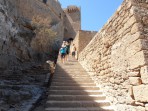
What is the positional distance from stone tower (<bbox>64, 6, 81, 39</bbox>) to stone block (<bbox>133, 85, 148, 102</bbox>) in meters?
26.8

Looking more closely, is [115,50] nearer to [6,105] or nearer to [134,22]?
[134,22]

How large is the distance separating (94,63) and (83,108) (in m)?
2.46

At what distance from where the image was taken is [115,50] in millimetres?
4461

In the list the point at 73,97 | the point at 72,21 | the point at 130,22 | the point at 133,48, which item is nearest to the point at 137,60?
the point at 133,48

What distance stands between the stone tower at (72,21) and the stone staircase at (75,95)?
23.2 meters

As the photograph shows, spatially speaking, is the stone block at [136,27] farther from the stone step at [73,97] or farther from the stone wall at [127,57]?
the stone step at [73,97]

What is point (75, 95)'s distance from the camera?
533 centimetres

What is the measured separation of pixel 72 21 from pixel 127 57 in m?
29.1

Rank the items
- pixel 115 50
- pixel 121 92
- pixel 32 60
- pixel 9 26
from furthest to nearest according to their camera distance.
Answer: pixel 32 60, pixel 9 26, pixel 115 50, pixel 121 92

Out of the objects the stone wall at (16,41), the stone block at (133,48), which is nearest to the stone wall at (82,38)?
the stone wall at (16,41)

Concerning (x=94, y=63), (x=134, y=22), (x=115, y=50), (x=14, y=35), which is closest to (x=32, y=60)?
(x=14, y=35)

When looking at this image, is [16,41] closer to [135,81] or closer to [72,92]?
[72,92]

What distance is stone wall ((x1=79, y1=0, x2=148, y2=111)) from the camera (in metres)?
3.21

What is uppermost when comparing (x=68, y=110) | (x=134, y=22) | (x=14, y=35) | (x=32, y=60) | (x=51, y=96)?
(x=14, y=35)
